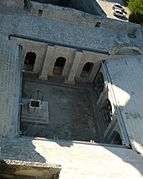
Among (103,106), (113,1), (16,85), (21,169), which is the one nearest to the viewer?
(21,169)

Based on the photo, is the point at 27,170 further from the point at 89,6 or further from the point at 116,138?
the point at 89,6

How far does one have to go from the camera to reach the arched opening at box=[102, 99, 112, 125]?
36838 mm

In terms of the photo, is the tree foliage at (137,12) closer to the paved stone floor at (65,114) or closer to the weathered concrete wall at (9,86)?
the paved stone floor at (65,114)

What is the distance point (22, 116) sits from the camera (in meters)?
34.9

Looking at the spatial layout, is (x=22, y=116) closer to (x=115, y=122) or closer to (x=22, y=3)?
(x=115, y=122)

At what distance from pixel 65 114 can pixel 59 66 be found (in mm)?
5860

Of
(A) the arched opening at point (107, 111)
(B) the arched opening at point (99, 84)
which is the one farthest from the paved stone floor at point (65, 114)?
(A) the arched opening at point (107, 111)

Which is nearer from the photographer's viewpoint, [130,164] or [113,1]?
[130,164]

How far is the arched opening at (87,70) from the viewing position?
41091 millimetres

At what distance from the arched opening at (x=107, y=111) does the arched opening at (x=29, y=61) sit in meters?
8.48

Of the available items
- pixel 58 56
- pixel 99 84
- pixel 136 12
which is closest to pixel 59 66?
pixel 58 56

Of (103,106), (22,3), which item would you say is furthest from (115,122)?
(22,3)

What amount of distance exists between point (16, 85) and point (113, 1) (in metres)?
20.5

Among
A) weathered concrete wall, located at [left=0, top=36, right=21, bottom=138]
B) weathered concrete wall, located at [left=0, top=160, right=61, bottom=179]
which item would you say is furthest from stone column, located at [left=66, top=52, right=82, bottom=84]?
weathered concrete wall, located at [left=0, top=160, right=61, bottom=179]
